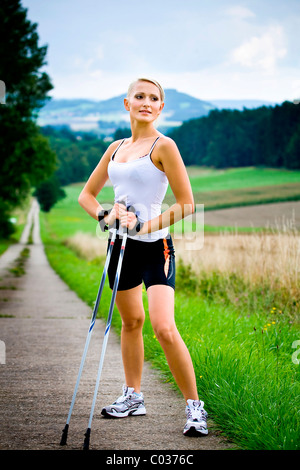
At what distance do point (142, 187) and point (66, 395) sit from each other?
1.90 m

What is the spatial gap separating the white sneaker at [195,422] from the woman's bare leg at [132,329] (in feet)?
1.91

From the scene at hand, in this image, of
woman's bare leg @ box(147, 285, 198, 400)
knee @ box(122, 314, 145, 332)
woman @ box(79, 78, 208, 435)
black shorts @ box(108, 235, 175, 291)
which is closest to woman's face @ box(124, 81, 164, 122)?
woman @ box(79, 78, 208, 435)

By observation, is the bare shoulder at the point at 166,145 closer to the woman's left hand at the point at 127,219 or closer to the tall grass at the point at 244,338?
the woman's left hand at the point at 127,219

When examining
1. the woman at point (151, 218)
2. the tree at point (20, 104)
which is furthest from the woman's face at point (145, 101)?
the tree at point (20, 104)

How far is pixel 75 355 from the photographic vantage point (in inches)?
238

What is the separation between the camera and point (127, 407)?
12.8 ft

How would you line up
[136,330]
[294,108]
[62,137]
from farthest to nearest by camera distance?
1. [62,137]
2. [294,108]
3. [136,330]

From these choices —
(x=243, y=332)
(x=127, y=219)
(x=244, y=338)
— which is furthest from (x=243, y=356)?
(x=127, y=219)

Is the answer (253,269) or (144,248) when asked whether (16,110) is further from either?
(144,248)

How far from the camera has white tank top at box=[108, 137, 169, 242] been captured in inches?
138

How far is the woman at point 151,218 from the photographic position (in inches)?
136

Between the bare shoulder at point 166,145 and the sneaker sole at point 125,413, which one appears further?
the sneaker sole at point 125,413

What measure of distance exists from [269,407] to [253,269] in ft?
17.5
